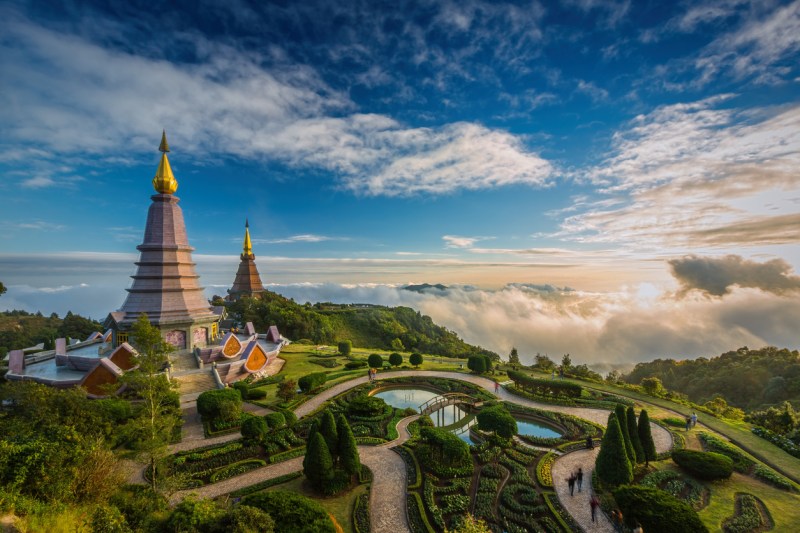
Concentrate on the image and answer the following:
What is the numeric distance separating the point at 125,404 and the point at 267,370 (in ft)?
49.7

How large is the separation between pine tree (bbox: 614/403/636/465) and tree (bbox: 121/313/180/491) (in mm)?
19158

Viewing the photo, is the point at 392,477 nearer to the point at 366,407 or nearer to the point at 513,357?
the point at 366,407

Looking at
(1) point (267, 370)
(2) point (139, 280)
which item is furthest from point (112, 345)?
(1) point (267, 370)

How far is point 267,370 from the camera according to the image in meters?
34.1

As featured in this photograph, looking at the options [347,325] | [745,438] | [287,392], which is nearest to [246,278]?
[347,325]

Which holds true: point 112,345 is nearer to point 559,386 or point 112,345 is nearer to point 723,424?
point 559,386

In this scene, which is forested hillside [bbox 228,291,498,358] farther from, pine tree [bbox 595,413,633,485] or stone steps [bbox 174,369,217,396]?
pine tree [bbox 595,413,633,485]

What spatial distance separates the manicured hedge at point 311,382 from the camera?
26938 millimetres

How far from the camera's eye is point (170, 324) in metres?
29.4

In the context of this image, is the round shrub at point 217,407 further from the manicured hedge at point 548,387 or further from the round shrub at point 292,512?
the manicured hedge at point 548,387

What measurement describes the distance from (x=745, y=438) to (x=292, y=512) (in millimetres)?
25447

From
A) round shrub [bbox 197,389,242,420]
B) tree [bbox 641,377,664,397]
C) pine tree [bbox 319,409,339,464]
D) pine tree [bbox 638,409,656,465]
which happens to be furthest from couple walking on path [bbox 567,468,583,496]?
round shrub [bbox 197,389,242,420]

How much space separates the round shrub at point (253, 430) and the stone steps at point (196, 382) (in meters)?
10.6

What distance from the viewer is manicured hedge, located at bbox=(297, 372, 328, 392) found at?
26938 millimetres
